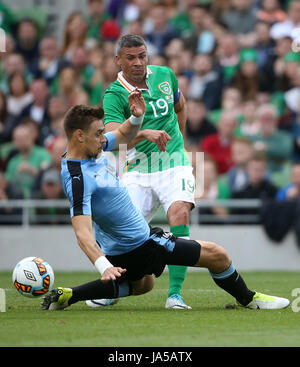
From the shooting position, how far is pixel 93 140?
287 inches

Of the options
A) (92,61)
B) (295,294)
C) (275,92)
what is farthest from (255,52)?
(295,294)

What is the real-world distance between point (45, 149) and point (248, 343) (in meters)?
10.6

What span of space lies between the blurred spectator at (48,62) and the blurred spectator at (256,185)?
5.04 metres

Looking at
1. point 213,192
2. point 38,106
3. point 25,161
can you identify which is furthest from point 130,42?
point 38,106

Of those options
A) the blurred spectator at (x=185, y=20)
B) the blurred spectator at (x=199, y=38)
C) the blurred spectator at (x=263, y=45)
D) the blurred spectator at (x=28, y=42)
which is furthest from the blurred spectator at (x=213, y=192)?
the blurred spectator at (x=28, y=42)

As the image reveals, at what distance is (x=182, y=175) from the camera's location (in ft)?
28.7

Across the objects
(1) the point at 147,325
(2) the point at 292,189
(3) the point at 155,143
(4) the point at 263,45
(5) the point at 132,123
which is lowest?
(1) the point at 147,325

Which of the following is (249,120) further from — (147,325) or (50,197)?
(147,325)

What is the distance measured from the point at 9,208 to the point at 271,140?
14.9ft

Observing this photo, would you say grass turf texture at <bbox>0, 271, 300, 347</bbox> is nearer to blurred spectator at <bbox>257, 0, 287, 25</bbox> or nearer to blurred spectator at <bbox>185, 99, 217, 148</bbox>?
blurred spectator at <bbox>185, 99, 217, 148</bbox>

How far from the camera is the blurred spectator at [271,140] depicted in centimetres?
1447

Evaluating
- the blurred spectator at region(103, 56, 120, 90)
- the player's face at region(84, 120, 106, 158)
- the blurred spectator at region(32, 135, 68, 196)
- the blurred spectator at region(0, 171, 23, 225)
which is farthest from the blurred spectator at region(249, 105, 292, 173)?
the player's face at region(84, 120, 106, 158)

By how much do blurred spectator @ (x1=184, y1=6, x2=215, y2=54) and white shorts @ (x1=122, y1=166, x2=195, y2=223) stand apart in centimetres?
799

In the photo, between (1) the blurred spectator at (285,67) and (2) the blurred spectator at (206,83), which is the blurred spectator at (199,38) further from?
(1) the blurred spectator at (285,67)
